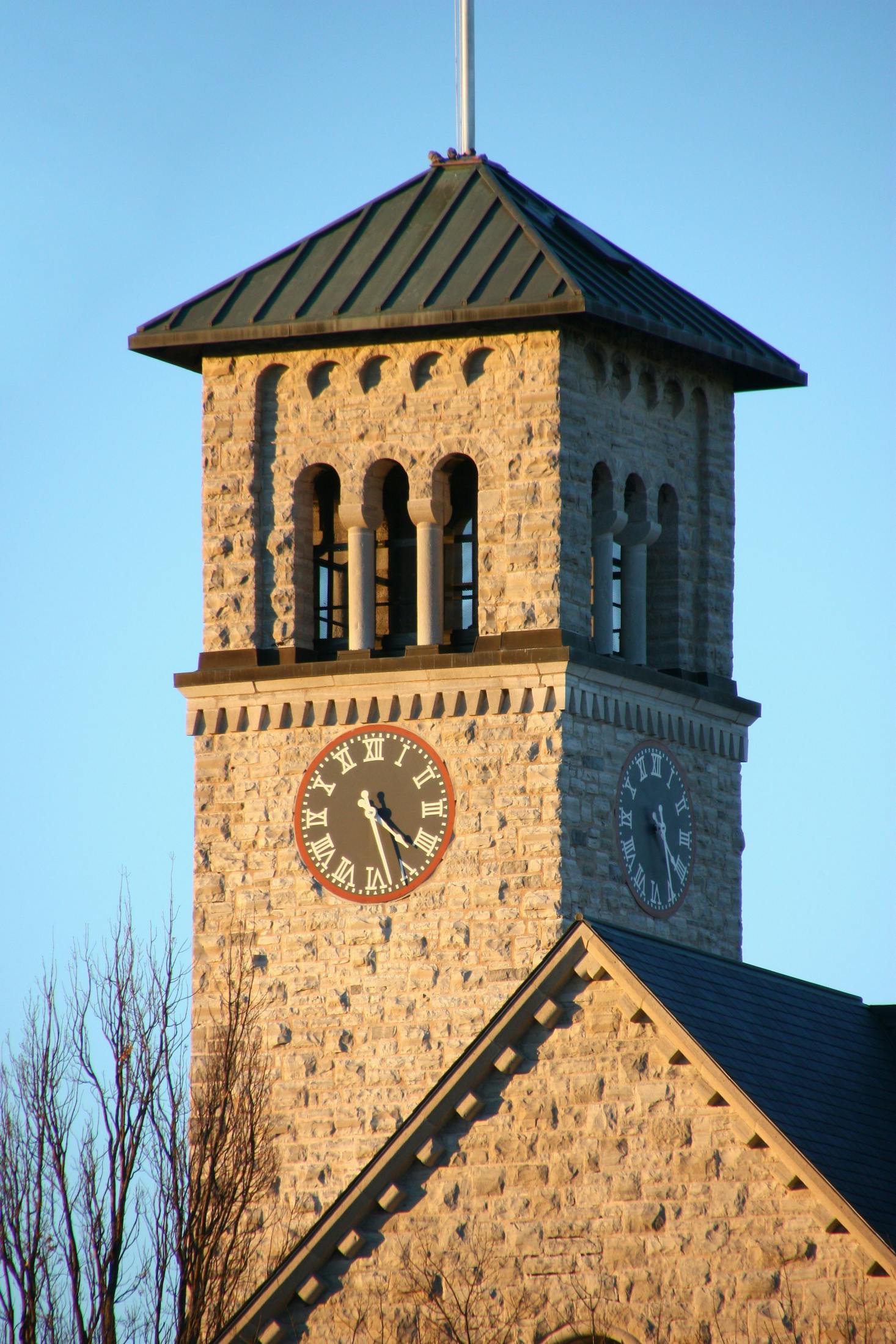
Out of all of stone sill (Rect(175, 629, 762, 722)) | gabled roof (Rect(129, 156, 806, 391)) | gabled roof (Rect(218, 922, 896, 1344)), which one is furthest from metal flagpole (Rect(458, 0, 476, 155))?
gabled roof (Rect(218, 922, 896, 1344))

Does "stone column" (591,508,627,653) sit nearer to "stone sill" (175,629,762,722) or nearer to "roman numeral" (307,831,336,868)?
"stone sill" (175,629,762,722)

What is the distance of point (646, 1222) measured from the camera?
127 ft

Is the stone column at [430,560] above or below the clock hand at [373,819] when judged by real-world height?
above

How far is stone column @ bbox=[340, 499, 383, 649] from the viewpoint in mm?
49469

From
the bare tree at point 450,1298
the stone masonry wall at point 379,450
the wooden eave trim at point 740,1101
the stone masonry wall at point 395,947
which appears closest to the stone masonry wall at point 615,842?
the stone masonry wall at point 395,947

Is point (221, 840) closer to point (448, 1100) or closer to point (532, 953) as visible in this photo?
point (532, 953)

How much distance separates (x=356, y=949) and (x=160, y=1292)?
26.8ft

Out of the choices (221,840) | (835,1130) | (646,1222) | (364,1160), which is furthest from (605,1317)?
(221,840)

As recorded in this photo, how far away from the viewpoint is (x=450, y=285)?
49188 millimetres

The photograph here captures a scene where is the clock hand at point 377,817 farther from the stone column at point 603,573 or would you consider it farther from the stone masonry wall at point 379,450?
the stone column at point 603,573

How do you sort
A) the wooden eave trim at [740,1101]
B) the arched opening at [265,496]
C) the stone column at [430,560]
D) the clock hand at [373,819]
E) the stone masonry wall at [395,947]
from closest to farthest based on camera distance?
the wooden eave trim at [740,1101] < the stone masonry wall at [395,947] < the clock hand at [373,819] < the stone column at [430,560] < the arched opening at [265,496]

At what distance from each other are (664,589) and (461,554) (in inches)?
110

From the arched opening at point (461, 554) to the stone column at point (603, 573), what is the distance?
4.90 feet

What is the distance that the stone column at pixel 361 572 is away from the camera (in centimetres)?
4947
